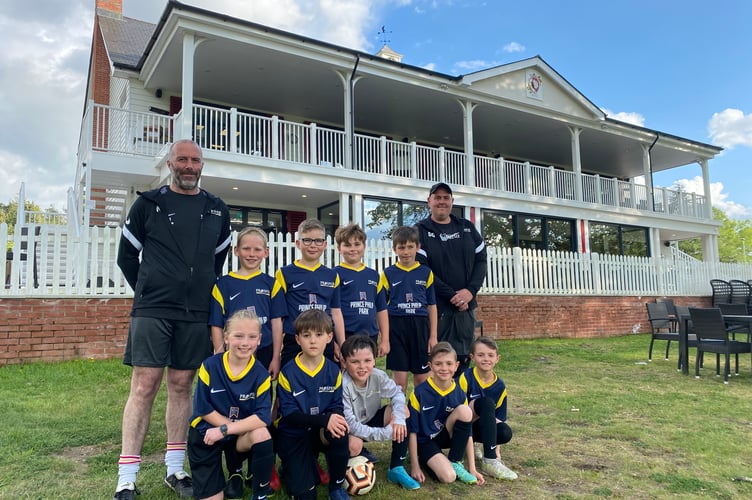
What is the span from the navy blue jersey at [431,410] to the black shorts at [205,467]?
1.20 meters

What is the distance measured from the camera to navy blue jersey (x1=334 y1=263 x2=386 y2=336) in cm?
369

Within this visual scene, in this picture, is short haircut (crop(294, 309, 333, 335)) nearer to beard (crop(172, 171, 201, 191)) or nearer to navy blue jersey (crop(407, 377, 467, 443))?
navy blue jersey (crop(407, 377, 467, 443))

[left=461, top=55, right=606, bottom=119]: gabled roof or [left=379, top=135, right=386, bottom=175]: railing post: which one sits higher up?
[left=461, top=55, right=606, bottom=119]: gabled roof

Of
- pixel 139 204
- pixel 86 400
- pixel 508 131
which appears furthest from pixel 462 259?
pixel 508 131

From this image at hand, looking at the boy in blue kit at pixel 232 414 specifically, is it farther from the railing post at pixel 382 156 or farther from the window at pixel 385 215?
the railing post at pixel 382 156

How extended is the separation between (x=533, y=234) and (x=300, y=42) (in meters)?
9.70

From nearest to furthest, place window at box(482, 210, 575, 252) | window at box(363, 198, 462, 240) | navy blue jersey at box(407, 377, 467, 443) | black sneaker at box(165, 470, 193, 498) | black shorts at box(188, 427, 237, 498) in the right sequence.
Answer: black shorts at box(188, 427, 237, 498), black sneaker at box(165, 470, 193, 498), navy blue jersey at box(407, 377, 467, 443), window at box(363, 198, 462, 240), window at box(482, 210, 575, 252)

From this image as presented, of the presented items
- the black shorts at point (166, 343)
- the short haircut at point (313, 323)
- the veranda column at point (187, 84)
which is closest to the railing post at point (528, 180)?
the veranda column at point (187, 84)

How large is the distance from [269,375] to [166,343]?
668mm

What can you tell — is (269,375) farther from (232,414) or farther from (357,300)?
(357,300)

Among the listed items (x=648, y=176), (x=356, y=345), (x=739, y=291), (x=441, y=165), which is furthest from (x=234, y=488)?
(x=648, y=176)

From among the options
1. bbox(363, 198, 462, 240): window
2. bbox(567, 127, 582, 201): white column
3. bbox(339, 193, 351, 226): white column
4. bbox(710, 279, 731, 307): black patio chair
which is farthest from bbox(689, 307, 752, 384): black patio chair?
bbox(710, 279, 731, 307): black patio chair

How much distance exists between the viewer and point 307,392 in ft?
9.79

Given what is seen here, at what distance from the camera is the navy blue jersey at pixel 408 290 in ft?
12.9
